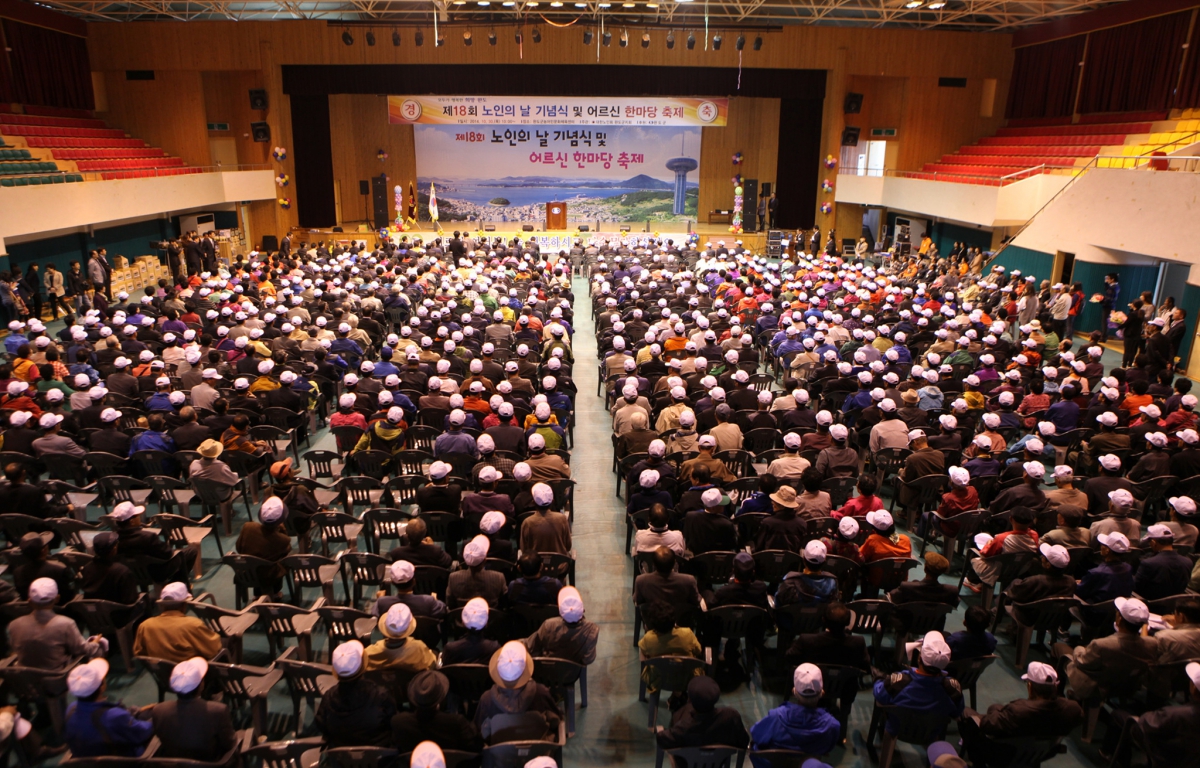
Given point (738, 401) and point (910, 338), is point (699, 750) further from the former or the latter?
point (910, 338)

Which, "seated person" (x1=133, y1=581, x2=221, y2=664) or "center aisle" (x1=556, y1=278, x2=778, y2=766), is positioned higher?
"seated person" (x1=133, y1=581, x2=221, y2=664)

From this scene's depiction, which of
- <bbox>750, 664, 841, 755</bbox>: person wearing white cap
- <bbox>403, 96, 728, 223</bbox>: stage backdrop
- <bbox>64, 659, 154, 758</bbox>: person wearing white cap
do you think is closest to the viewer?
<bbox>64, 659, 154, 758</bbox>: person wearing white cap

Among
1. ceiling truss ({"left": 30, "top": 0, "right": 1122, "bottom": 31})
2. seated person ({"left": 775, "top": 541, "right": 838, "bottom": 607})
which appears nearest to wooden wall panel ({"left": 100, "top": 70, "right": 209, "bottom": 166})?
ceiling truss ({"left": 30, "top": 0, "right": 1122, "bottom": 31})

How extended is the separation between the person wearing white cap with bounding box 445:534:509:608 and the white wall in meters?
17.6

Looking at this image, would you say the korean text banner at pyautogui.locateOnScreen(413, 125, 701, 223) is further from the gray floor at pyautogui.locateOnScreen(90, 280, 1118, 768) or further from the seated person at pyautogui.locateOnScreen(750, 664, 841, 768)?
the seated person at pyautogui.locateOnScreen(750, 664, 841, 768)

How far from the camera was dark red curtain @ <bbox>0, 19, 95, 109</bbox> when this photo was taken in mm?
23547

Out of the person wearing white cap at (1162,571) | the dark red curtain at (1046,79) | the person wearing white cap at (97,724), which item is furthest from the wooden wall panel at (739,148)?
the person wearing white cap at (97,724)

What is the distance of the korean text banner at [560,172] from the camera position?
103 feet

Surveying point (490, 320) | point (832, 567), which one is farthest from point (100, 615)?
point (490, 320)

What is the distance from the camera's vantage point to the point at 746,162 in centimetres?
3309

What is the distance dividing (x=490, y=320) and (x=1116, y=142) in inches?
745

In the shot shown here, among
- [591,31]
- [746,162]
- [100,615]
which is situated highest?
[591,31]

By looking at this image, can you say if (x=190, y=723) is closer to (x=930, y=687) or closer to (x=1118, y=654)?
(x=930, y=687)

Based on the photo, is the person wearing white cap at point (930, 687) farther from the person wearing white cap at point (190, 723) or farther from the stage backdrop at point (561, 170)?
the stage backdrop at point (561, 170)
